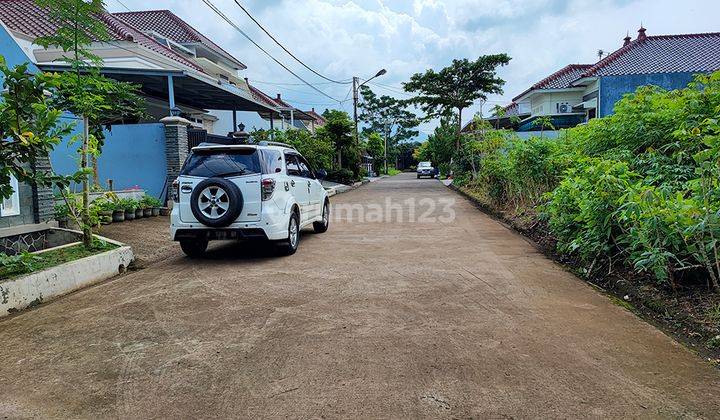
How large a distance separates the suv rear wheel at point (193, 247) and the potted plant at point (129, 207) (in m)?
3.53

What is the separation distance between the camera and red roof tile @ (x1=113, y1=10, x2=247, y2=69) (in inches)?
1066

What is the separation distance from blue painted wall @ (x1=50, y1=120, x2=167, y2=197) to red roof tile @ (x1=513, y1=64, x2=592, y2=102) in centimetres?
2608

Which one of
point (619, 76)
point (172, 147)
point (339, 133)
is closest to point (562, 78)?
point (619, 76)

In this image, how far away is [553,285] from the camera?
5.60 m

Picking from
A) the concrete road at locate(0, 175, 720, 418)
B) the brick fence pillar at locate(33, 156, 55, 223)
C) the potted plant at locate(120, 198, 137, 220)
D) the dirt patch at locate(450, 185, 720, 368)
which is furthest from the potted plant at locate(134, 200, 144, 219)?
the dirt patch at locate(450, 185, 720, 368)

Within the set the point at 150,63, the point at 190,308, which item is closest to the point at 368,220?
the point at 190,308

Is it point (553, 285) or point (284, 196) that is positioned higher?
point (284, 196)

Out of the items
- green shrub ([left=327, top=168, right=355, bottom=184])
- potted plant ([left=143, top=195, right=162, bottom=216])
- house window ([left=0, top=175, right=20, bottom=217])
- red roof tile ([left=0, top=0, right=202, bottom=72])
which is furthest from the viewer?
green shrub ([left=327, top=168, right=355, bottom=184])

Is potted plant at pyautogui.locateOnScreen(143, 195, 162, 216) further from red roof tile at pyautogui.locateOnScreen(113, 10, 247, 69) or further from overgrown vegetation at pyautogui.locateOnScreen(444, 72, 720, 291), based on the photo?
red roof tile at pyautogui.locateOnScreen(113, 10, 247, 69)

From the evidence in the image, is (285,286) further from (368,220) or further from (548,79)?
(548,79)

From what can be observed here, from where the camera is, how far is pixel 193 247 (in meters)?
7.59

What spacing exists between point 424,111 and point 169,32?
1621 centimetres

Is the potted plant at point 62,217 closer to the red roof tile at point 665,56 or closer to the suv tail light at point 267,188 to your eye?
the suv tail light at point 267,188

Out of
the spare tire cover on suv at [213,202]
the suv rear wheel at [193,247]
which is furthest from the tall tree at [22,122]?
the suv rear wheel at [193,247]
